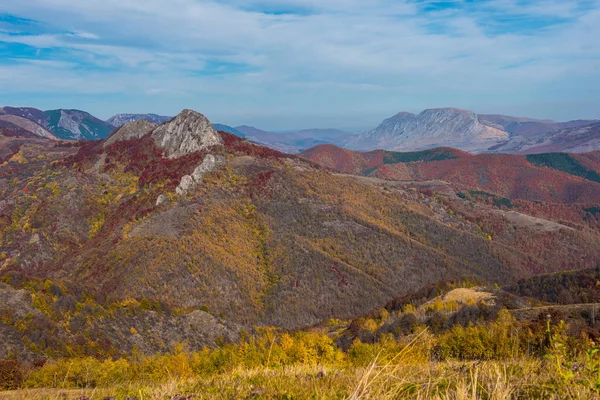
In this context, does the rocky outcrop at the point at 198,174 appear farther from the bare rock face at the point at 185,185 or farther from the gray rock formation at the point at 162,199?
the gray rock formation at the point at 162,199

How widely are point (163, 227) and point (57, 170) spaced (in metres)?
46.1

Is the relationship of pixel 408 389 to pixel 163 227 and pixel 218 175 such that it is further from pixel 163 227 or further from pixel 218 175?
pixel 218 175

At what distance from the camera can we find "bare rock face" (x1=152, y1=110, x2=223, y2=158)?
98.7 m

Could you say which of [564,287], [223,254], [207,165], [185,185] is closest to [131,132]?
[207,165]

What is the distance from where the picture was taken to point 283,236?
7988 centimetres

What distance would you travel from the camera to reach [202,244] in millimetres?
68000

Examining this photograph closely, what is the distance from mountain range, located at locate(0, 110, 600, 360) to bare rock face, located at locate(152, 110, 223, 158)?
1.27 ft

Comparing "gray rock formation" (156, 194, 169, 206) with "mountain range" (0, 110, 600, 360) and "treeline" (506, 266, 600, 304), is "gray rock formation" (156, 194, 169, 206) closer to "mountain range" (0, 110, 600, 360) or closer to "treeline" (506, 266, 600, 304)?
"mountain range" (0, 110, 600, 360)

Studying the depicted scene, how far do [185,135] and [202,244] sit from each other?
43.0 m

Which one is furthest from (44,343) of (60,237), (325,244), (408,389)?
(325,244)

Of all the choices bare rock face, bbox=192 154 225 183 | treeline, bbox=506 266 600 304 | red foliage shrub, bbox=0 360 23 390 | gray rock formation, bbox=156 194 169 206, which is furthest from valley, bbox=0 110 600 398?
treeline, bbox=506 266 600 304

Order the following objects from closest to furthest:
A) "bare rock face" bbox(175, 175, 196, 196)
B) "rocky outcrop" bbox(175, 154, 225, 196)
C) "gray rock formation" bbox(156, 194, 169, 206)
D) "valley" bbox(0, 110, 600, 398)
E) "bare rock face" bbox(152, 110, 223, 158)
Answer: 1. "valley" bbox(0, 110, 600, 398)
2. "gray rock formation" bbox(156, 194, 169, 206)
3. "bare rock face" bbox(175, 175, 196, 196)
4. "rocky outcrop" bbox(175, 154, 225, 196)
5. "bare rock face" bbox(152, 110, 223, 158)

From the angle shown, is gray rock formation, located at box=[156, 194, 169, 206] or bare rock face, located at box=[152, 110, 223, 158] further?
bare rock face, located at box=[152, 110, 223, 158]

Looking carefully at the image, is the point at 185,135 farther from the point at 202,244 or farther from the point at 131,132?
the point at 202,244
